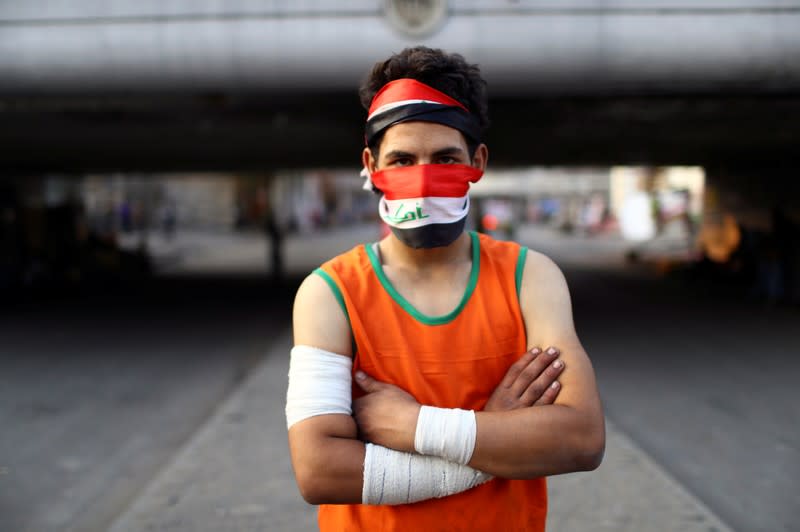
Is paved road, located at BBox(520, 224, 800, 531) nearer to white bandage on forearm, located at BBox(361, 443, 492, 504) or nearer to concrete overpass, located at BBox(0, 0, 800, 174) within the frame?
white bandage on forearm, located at BBox(361, 443, 492, 504)

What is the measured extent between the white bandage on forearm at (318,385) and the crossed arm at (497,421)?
0.07 feet

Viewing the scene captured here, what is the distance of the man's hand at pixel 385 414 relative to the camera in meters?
1.98

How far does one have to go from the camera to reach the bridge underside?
967 centimetres

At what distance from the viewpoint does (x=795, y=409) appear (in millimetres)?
6941

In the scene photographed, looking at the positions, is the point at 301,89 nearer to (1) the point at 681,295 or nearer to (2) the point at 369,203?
(1) the point at 681,295

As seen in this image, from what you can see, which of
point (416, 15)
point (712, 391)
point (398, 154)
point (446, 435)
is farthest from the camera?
point (416, 15)

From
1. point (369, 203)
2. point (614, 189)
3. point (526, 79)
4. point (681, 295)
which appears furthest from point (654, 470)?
point (369, 203)

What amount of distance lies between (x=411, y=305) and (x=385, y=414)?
319mm

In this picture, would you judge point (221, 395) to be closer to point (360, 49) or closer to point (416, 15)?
point (360, 49)

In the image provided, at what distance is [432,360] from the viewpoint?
2.05m

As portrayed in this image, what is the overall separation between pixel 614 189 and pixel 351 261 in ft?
182

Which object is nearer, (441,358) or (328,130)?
(441,358)

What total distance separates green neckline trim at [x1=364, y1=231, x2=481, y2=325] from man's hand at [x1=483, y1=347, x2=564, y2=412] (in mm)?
241

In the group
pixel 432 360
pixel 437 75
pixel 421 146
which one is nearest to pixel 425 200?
pixel 421 146
